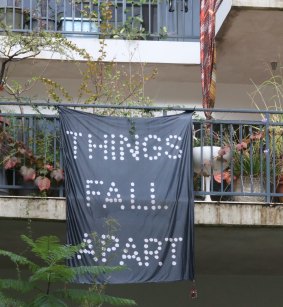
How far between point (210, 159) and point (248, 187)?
65cm

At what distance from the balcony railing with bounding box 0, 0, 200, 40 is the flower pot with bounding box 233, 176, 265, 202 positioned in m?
3.84

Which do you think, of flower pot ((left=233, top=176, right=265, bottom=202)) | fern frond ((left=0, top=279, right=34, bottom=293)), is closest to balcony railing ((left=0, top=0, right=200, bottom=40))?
flower pot ((left=233, top=176, right=265, bottom=202))

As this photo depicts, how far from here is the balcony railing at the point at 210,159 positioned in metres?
14.3

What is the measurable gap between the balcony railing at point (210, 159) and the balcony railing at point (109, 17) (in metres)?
3.26

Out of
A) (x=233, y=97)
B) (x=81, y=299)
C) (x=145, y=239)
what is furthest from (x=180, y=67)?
(x=81, y=299)

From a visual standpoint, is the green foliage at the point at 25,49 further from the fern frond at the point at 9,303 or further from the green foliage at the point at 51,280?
the fern frond at the point at 9,303

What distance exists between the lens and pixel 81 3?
17859 millimetres

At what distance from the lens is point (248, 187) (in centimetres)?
1468

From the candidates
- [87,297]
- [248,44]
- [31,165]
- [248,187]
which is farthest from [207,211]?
[248,44]

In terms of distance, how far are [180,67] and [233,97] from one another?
44.7 inches

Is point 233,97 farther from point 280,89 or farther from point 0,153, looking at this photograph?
point 0,153

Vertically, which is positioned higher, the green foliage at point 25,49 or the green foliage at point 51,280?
the green foliage at point 25,49

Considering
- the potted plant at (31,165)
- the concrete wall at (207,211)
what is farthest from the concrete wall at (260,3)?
the potted plant at (31,165)

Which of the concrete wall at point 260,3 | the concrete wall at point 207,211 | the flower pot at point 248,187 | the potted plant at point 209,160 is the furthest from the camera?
the concrete wall at point 260,3
